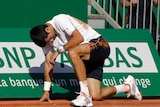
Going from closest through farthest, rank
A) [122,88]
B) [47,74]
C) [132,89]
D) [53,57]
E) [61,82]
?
[53,57] < [47,74] < [122,88] < [132,89] < [61,82]

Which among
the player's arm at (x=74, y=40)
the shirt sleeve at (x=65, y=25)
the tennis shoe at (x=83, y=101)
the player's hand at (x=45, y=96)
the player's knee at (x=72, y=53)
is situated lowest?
the player's hand at (x=45, y=96)

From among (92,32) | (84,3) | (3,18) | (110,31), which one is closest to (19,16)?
(3,18)

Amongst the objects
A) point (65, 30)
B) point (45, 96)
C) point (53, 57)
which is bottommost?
point (45, 96)

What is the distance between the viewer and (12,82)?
7.63m

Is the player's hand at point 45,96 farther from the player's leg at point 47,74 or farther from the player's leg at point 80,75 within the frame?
the player's leg at point 80,75

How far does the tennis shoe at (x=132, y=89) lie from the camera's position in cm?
753

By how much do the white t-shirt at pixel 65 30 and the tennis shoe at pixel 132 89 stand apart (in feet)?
2.86

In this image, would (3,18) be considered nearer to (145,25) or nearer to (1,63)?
(1,63)

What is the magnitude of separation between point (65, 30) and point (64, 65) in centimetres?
103

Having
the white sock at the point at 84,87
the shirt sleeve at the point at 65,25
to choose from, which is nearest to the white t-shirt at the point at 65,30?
the shirt sleeve at the point at 65,25

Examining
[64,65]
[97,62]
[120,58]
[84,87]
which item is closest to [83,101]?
[84,87]

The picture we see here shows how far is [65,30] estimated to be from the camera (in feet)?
22.5

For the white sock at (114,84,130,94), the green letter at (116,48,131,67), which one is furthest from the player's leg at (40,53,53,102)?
the green letter at (116,48,131,67)

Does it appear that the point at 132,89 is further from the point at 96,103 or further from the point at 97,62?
the point at 97,62
